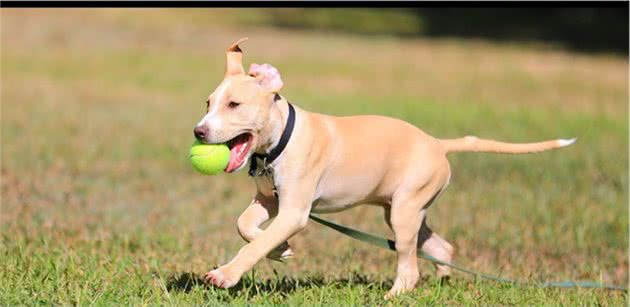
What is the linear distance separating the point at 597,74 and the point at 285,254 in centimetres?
1932

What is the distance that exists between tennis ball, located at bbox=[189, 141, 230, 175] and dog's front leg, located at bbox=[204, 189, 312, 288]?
Answer: 0.42m

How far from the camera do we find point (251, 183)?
41.4ft

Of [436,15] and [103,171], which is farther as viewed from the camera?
[436,15]

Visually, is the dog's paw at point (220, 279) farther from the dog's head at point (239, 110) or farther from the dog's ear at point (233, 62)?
the dog's ear at point (233, 62)

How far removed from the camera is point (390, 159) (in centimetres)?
653

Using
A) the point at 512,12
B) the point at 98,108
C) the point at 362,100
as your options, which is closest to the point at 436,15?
the point at 512,12

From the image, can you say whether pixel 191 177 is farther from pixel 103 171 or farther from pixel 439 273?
pixel 439 273

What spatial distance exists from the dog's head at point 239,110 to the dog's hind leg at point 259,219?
0.44 meters

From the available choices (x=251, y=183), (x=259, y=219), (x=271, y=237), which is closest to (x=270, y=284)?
(x=259, y=219)

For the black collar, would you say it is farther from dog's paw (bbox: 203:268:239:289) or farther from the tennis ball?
dog's paw (bbox: 203:268:239:289)

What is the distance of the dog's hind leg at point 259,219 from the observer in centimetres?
611

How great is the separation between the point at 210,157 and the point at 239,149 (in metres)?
0.22

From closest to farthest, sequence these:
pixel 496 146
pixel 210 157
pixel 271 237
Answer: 1. pixel 210 157
2. pixel 271 237
3. pixel 496 146

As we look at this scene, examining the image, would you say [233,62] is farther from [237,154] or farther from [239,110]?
[237,154]
